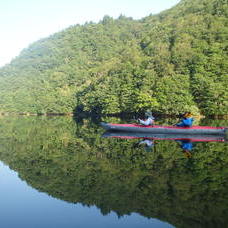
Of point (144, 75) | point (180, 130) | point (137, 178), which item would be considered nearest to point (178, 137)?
point (180, 130)

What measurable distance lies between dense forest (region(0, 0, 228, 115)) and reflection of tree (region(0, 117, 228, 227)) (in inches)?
1437

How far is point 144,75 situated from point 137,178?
51.5 m

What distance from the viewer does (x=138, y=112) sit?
202 feet

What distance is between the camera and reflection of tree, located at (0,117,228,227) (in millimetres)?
9477

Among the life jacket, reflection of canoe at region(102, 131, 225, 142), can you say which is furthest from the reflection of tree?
the life jacket

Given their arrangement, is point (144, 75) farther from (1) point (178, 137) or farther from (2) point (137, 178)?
(2) point (137, 178)

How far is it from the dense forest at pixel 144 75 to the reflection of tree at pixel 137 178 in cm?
3650

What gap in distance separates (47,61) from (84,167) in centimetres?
12019

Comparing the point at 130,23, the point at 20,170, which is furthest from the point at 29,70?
the point at 20,170

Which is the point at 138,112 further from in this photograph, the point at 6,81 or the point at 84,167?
the point at 6,81

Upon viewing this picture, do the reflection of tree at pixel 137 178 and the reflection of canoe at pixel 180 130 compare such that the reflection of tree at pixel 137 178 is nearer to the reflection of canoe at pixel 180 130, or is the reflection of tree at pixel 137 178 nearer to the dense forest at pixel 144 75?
the reflection of canoe at pixel 180 130

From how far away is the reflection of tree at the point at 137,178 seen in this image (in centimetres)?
948

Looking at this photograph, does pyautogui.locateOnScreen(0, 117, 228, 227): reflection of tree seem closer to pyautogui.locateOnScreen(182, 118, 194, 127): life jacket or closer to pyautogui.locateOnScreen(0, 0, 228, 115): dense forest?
pyautogui.locateOnScreen(182, 118, 194, 127): life jacket

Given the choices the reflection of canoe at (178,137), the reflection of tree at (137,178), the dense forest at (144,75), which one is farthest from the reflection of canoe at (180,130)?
the dense forest at (144,75)
